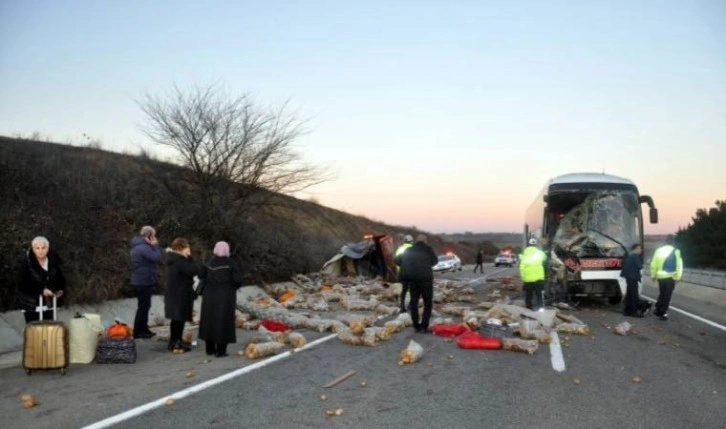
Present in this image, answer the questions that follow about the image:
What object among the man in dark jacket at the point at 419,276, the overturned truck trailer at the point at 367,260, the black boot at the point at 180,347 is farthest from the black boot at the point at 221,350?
the overturned truck trailer at the point at 367,260

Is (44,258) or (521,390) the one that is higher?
(44,258)

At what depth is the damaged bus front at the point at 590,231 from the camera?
16.4 meters

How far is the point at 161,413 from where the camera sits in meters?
5.98

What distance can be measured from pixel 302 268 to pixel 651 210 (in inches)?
520

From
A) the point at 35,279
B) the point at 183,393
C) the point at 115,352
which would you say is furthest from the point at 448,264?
the point at 183,393

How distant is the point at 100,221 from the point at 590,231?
12881 mm

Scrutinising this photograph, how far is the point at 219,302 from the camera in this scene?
9305 mm

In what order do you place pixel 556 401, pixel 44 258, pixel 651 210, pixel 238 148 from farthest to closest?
pixel 238 148
pixel 651 210
pixel 44 258
pixel 556 401

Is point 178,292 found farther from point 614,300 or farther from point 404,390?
point 614,300

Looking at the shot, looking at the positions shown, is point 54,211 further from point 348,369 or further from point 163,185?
Result: point 348,369

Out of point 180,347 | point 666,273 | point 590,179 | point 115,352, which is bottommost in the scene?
point 180,347

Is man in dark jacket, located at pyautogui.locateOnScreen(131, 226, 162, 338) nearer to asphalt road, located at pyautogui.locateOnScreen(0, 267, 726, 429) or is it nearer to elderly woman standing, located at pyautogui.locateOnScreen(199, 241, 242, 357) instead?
asphalt road, located at pyautogui.locateOnScreen(0, 267, 726, 429)

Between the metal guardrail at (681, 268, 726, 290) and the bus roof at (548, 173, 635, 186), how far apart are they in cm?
773

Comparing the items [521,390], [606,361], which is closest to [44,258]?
[521,390]
